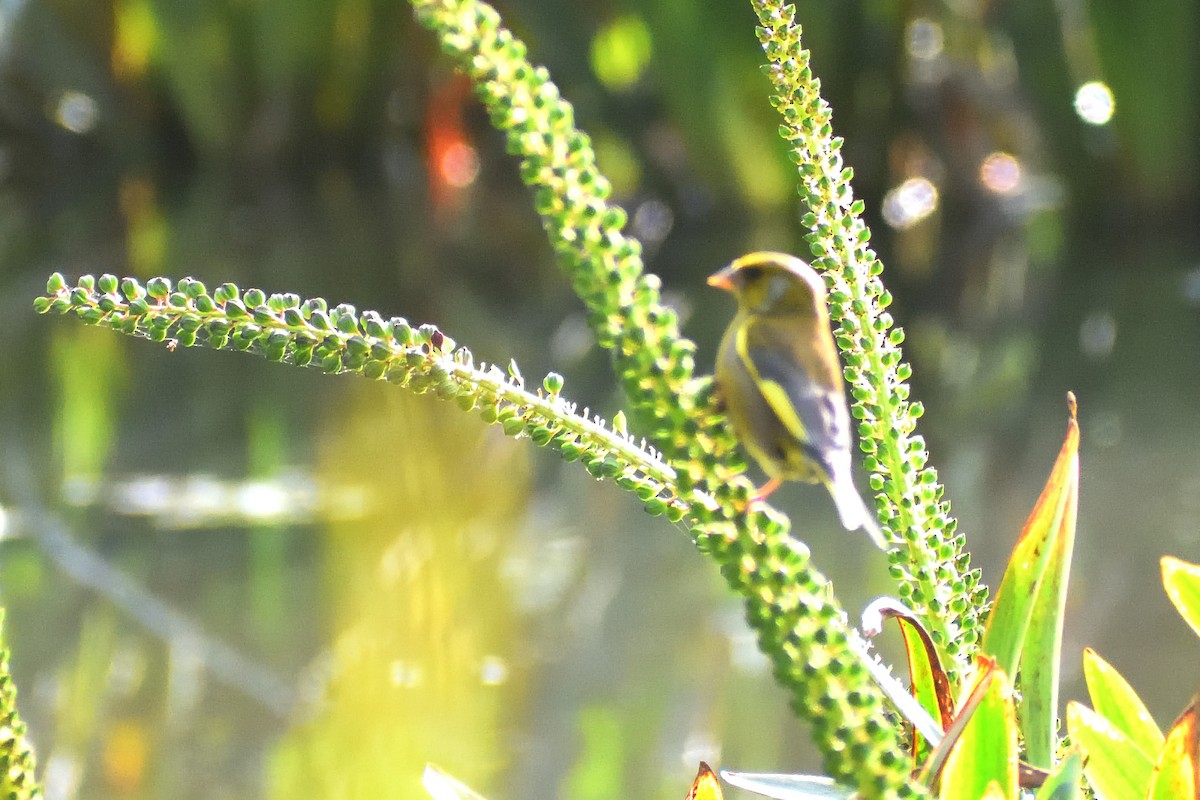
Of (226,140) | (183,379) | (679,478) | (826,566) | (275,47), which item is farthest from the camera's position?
(226,140)

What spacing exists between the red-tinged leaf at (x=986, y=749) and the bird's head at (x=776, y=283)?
5cm

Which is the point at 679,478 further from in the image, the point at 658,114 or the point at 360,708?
the point at 658,114

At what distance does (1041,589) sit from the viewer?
6.8 inches

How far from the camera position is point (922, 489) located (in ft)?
0.57

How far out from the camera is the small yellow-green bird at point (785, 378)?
0.13 meters

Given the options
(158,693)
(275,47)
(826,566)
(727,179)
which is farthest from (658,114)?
(158,693)

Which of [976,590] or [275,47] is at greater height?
[275,47]

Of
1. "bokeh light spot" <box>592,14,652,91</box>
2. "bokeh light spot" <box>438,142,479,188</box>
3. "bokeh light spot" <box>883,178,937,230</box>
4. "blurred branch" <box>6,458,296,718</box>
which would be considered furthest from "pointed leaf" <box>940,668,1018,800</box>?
"bokeh light spot" <box>438,142,479,188</box>

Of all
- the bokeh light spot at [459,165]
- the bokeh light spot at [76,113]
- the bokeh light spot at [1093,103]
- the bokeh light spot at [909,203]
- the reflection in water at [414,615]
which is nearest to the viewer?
the reflection in water at [414,615]

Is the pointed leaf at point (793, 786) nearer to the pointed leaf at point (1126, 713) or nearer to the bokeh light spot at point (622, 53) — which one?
the pointed leaf at point (1126, 713)

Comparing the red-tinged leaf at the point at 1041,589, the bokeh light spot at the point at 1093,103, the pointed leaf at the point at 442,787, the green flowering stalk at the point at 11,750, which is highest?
the bokeh light spot at the point at 1093,103

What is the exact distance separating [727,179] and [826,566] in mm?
1207

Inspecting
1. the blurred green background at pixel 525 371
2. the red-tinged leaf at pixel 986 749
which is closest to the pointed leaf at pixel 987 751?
the red-tinged leaf at pixel 986 749

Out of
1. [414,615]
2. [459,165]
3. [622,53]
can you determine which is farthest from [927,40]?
[414,615]
